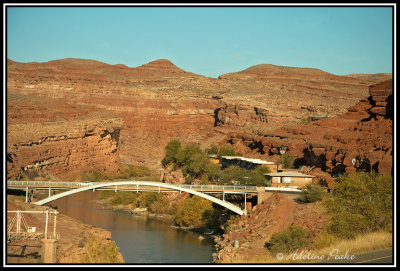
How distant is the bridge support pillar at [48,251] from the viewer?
126 ft

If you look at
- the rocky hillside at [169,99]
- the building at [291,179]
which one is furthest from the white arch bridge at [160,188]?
the rocky hillside at [169,99]

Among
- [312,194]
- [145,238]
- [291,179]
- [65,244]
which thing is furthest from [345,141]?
[65,244]

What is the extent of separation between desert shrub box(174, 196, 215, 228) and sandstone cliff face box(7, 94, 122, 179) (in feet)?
110

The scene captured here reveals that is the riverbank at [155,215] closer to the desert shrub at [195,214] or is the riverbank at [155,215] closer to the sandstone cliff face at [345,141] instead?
the desert shrub at [195,214]

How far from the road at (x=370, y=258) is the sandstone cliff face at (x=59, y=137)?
226 ft

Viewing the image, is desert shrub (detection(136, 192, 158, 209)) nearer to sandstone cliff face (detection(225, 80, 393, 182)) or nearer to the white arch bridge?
sandstone cliff face (detection(225, 80, 393, 182))

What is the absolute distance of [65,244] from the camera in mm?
44469

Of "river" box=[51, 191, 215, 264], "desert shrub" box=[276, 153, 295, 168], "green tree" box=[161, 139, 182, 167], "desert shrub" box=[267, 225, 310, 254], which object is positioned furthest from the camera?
"green tree" box=[161, 139, 182, 167]

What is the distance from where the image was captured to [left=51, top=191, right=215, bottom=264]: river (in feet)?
159

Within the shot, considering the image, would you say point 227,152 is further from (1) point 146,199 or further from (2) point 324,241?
(2) point 324,241

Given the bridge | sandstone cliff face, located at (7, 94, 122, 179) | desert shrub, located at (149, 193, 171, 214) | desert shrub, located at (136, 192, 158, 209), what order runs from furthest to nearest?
sandstone cliff face, located at (7, 94, 122, 179) < desert shrub, located at (136, 192, 158, 209) < desert shrub, located at (149, 193, 171, 214) < the bridge

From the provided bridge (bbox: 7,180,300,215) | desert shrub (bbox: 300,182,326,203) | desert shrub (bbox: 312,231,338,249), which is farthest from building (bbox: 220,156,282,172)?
desert shrub (bbox: 312,231,338,249)

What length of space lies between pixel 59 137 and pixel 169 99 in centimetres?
5107

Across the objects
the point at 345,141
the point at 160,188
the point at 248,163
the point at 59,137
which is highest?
the point at 345,141
